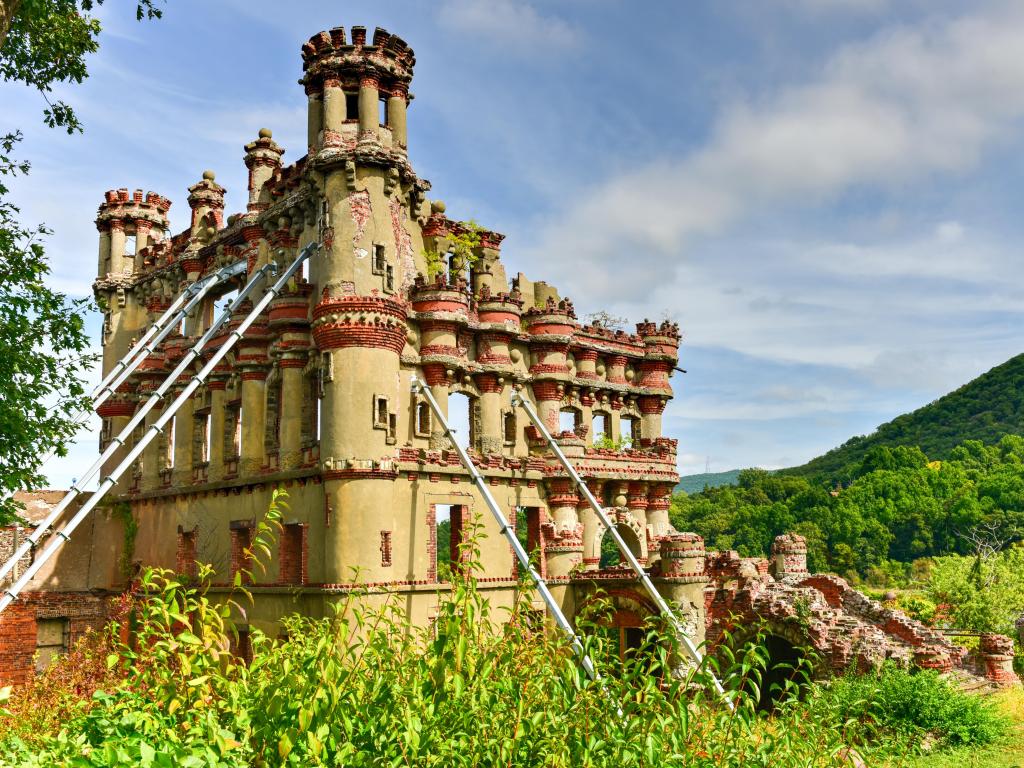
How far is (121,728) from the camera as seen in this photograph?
724cm

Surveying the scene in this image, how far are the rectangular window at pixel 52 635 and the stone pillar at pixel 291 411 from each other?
11707 mm

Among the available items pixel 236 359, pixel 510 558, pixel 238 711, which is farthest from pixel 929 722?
pixel 236 359

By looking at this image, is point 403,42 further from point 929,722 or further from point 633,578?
point 929,722

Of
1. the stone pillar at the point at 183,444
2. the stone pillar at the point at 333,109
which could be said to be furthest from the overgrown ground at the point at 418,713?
the stone pillar at the point at 183,444

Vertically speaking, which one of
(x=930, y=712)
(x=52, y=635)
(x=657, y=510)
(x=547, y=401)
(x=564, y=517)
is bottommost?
(x=930, y=712)

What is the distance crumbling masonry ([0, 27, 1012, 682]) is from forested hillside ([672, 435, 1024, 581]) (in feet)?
187

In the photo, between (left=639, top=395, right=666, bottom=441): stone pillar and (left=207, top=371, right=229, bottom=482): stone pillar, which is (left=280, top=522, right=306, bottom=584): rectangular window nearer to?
(left=207, top=371, right=229, bottom=482): stone pillar

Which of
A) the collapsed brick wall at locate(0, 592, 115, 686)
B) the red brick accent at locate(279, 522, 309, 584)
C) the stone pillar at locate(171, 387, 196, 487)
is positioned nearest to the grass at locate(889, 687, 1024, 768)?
the red brick accent at locate(279, 522, 309, 584)

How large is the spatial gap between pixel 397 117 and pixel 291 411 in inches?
354

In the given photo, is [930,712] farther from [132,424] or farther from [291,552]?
[132,424]

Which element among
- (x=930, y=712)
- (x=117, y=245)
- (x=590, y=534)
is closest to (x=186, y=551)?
(x=590, y=534)

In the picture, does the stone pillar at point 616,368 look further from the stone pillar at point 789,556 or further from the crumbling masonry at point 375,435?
the stone pillar at point 789,556

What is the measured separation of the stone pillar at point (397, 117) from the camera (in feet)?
83.5

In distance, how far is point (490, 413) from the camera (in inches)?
1079
